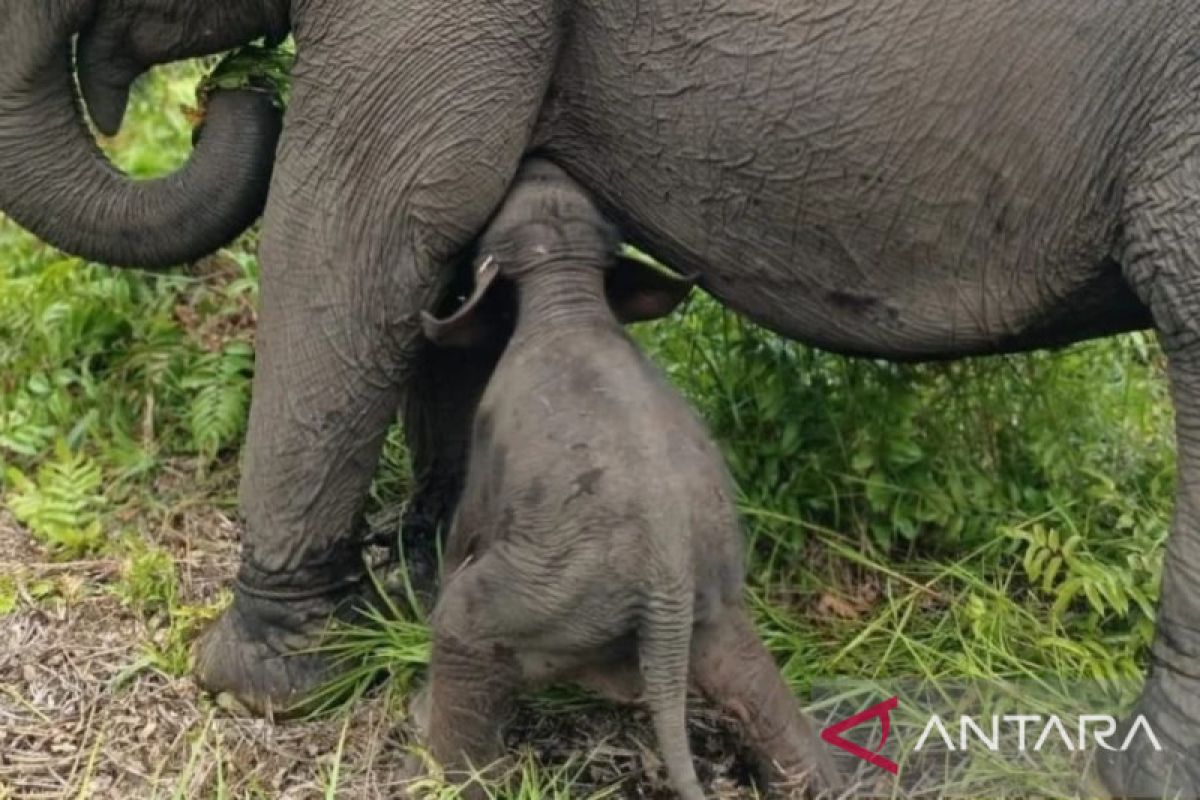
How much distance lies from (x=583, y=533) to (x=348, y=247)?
73cm

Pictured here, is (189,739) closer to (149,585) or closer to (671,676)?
(149,585)

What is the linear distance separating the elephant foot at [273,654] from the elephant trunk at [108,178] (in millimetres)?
716

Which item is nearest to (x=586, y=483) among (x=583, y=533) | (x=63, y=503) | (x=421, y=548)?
(x=583, y=533)

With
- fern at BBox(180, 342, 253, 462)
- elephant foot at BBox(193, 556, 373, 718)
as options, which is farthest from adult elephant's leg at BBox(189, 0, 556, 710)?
fern at BBox(180, 342, 253, 462)

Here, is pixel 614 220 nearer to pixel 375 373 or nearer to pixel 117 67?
pixel 375 373

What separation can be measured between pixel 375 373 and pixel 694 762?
915 mm

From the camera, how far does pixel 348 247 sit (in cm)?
325

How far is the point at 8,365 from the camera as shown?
4711 millimetres

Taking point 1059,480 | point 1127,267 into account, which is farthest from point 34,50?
point 1059,480

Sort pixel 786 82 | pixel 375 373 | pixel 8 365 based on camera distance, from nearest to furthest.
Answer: pixel 786 82 → pixel 375 373 → pixel 8 365

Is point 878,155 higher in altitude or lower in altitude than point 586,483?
higher

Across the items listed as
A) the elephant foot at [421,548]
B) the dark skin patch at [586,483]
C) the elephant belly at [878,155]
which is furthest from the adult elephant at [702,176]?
the dark skin patch at [586,483]

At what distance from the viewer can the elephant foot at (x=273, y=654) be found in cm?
354

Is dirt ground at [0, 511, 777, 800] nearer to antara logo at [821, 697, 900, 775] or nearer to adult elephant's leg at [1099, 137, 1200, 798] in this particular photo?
antara logo at [821, 697, 900, 775]
